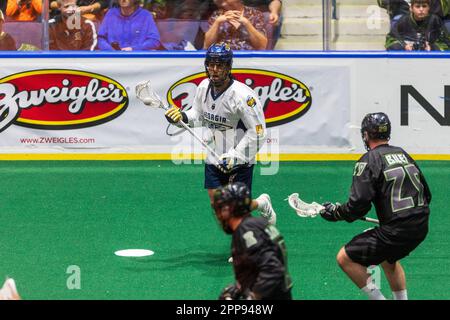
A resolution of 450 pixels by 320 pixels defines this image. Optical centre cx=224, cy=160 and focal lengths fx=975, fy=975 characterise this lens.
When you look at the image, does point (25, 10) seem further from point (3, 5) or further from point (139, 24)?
point (139, 24)

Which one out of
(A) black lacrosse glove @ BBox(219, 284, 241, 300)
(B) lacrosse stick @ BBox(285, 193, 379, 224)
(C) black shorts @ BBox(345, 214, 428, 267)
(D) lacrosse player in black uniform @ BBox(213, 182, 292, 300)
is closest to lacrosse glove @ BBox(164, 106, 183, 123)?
(B) lacrosse stick @ BBox(285, 193, 379, 224)

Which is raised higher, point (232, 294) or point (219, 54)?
point (219, 54)

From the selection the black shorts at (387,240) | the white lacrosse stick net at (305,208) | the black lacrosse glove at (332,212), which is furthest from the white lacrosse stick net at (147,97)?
the black shorts at (387,240)

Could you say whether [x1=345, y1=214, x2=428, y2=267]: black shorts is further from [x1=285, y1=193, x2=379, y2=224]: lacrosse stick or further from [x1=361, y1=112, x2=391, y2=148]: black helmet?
[x1=361, y1=112, x2=391, y2=148]: black helmet

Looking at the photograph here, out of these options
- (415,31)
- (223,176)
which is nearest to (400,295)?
(223,176)

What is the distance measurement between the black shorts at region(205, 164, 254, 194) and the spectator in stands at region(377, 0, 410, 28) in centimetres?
511

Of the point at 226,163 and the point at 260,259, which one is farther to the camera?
the point at 226,163

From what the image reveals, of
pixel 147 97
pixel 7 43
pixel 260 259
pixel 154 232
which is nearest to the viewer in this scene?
pixel 260 259

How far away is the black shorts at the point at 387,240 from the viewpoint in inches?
264

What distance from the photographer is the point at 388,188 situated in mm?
6703

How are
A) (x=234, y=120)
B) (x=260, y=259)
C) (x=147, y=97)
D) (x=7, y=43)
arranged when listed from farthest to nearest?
(x=7, y=43) → (x=147, y=97) → (x=234, y=120) → (x=260, y=259)

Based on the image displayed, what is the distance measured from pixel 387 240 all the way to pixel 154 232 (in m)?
3.35

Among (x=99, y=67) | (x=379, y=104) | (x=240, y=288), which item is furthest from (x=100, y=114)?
(x=240, y=288)
